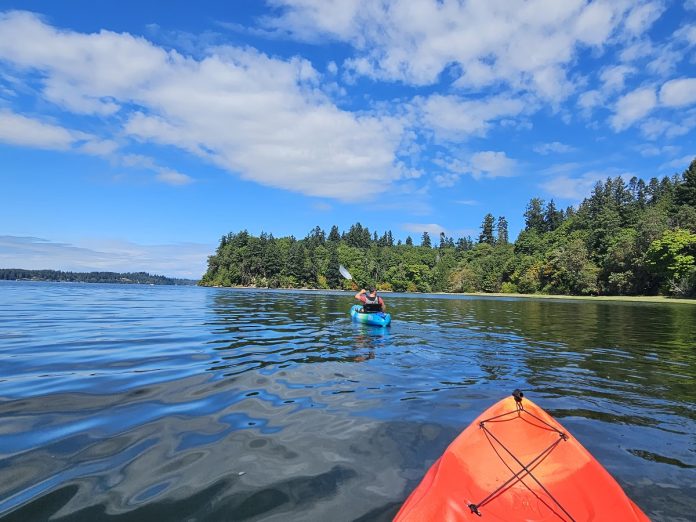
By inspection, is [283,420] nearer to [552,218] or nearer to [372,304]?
[372,304]

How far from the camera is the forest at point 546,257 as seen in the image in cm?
7681

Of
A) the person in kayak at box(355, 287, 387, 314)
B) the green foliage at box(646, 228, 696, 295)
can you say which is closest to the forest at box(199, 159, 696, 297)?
the green foliage at box(646, 228, 696, 295)

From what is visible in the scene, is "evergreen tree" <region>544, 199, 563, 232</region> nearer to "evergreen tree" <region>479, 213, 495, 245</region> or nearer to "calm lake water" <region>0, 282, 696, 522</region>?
"evergreen tree" <region>479, 213, 495, 245</region>

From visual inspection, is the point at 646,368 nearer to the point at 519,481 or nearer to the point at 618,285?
the point at 519,481

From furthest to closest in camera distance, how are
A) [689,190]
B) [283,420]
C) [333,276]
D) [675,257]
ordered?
1. [333,276]
2. [689,190]
3. [675,257]
4. [283,420]

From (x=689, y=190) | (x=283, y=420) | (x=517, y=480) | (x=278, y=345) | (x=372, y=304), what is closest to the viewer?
(x=517, y=480)

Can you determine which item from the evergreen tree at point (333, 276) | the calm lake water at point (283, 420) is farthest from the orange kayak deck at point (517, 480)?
the evergreen tree at point (333, 276)

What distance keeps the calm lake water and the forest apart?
70375mm

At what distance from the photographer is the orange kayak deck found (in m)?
3.90

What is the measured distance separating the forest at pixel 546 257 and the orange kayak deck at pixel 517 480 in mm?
76487

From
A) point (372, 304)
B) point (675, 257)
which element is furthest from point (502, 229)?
point (372, 304)

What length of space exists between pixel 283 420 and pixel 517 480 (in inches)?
167

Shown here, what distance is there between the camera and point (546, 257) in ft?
370

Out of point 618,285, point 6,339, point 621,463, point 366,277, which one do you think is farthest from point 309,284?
point 621,463
